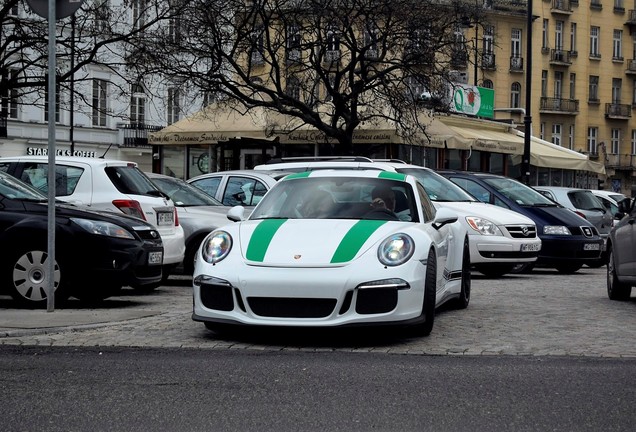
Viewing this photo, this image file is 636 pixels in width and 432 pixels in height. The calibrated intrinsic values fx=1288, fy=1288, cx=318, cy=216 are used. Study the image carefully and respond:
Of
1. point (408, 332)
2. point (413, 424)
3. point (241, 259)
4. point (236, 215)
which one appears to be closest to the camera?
point (413, 424)

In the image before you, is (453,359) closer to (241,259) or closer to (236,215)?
(241,259)

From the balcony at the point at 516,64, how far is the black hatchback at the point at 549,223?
64.0 m

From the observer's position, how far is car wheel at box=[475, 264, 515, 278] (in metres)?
19.1

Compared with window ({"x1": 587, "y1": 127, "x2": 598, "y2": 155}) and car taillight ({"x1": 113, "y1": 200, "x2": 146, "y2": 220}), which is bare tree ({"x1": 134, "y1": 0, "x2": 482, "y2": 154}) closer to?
car taillight ({"x1": 113, "y1": 200, "x2": 146, "y2": 220})

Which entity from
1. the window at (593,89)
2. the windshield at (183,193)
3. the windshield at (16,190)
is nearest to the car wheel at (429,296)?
the windshield at (16,190)

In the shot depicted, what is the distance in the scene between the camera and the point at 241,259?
994cm

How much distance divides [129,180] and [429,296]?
6.68 metres

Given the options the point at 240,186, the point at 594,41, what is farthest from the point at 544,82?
the point at 240,186

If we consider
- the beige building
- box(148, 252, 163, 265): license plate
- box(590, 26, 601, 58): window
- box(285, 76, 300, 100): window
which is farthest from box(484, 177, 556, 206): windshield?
box(590, 26, 601, 58): window

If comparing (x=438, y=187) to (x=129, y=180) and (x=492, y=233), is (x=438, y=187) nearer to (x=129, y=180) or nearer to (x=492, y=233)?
(x=492, y=233)

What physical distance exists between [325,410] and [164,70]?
84.4ft

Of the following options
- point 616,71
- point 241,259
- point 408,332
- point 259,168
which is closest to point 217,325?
point 241,259

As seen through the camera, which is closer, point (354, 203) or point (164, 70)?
point (354, 203)

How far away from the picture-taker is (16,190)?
13.6 meters
